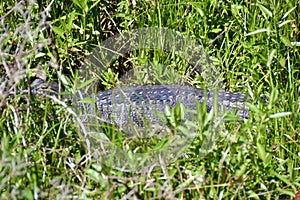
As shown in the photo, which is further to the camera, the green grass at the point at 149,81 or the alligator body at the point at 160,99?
the alligator body at the point at 160,99

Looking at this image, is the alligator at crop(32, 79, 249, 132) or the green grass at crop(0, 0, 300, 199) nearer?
the green grass at crop(0, 0, 300, 199)

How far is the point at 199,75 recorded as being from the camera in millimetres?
3199

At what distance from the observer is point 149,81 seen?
3336 mm

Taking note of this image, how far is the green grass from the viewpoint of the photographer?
1.99 metres

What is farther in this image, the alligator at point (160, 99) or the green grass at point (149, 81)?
the alligator at point (160, 99)

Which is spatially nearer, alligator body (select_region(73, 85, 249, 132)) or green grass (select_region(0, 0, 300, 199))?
green grass (select_region(0, 0, 300, 199))

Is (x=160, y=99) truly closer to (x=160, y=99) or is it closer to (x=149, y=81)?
(x=160, y=99)

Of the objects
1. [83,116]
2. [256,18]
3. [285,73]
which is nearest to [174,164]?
[83,116]

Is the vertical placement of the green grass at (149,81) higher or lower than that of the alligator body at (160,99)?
higher

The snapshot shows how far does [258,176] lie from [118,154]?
0.51 meters

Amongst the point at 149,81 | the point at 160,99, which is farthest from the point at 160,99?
the point at 149,81

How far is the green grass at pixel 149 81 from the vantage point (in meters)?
1.99

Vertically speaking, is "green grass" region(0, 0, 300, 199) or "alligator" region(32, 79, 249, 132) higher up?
"green grass" region(0, 0, 300, 199)

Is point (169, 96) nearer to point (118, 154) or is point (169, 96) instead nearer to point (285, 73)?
point (285, 73)
